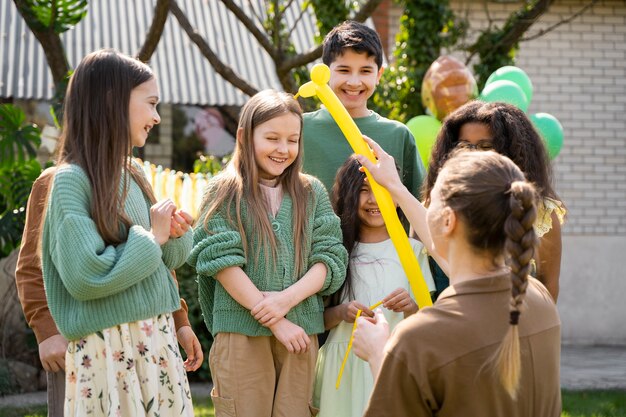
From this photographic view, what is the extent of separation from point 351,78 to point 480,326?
1.92 metres

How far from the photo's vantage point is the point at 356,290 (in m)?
3.43

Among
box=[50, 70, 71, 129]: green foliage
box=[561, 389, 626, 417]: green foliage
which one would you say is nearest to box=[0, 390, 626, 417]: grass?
box=[561, 389, 626, 417]: green foliage

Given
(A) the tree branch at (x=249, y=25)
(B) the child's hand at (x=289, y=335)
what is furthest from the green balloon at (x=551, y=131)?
(B) the child's hand at (x=289, y=335)

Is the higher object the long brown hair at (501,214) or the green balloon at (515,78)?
the green balloon at (515,78)

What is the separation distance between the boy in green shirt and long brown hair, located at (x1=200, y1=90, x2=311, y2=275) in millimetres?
436

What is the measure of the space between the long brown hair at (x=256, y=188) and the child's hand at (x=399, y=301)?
32 cm

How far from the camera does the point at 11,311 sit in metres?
7.18

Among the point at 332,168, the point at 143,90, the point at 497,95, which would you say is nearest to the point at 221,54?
the point at 497,95

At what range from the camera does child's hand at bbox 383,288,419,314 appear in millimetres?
3217

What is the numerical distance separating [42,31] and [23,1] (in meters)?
0.24

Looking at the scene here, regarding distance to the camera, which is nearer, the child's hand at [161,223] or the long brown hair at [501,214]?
the long brown hair at [501,214]

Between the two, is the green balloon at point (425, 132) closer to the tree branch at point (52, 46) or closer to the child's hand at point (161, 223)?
the tree branch at point (52, 46)

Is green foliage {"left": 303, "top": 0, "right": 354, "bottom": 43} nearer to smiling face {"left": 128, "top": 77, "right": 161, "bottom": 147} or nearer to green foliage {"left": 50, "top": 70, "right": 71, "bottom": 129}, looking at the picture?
green foliage {"left": 50, "top": 70, "right": 71, "bottom": 129}

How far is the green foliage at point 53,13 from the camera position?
6.30 meters
